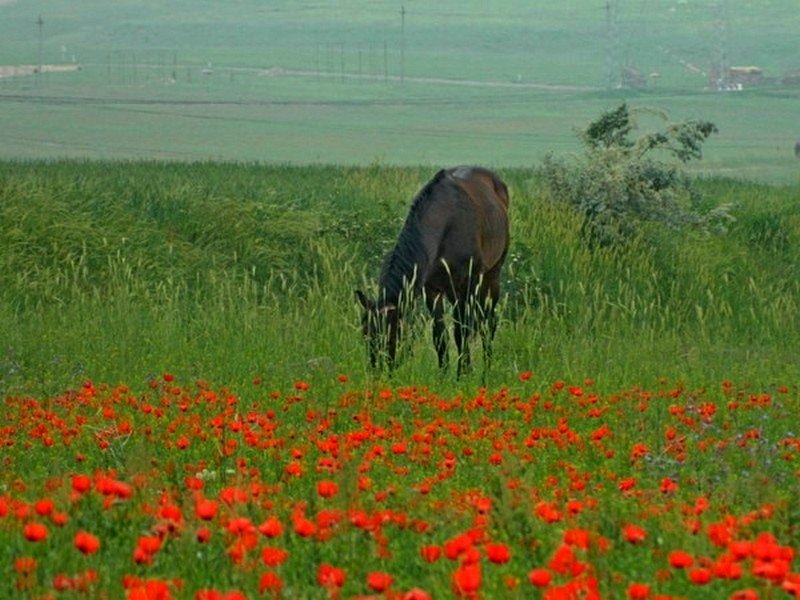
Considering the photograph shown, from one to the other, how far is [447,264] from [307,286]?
4628mm

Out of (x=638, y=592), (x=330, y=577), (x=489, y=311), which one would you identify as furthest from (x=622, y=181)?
(x=638, y=592)

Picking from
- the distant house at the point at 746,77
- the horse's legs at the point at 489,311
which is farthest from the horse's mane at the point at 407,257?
the distant house at the point at 746,77

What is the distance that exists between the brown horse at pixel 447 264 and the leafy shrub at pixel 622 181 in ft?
26.7

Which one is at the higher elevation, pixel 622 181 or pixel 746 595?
pixel 746 595

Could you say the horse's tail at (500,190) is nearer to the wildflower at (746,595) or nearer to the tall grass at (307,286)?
the tall grass at (307,286)

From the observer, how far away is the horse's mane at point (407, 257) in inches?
555

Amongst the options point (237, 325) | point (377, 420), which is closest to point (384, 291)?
point (237, 325)

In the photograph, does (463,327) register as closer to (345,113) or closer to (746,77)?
(345,113)

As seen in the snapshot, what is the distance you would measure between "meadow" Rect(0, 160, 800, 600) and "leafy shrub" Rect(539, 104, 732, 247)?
0.46 metres

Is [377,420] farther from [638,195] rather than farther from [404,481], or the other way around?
[638,195]

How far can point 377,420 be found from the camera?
34.6ft

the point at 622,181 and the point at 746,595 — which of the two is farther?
the point at 622,181

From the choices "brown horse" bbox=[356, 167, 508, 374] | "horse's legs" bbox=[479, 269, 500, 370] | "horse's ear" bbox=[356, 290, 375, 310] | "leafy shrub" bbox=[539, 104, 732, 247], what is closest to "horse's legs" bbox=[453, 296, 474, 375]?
"brown horse" bbox=[356, 167, 508, 374]

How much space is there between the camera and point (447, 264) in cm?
1555
